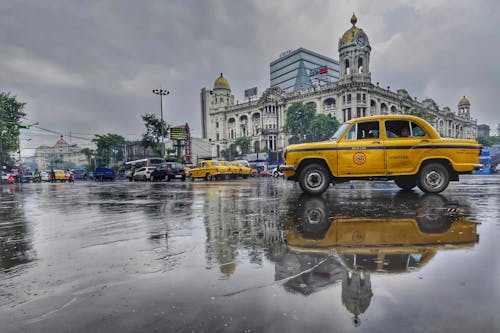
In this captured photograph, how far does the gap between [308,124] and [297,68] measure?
82.5 meters

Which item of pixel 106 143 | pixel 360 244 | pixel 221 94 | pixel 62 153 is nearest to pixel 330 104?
pixel 221 94

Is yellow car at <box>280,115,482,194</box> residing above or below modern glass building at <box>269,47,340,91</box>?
below

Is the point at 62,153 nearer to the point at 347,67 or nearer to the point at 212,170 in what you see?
the point at 347,67

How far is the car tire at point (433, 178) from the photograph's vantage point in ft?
23.9

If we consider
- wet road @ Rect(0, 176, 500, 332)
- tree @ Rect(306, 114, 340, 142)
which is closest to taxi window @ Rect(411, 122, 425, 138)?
wet road @ Rect(0, 176, 500, 332)

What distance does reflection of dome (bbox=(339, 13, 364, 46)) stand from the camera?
70500 mm

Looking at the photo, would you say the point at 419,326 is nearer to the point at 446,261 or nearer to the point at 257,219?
the point at 446,261

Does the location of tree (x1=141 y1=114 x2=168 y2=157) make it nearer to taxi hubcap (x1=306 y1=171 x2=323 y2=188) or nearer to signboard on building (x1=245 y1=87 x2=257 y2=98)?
taxi hubcap (x1=306 y1=171 x2=323 y2=188)

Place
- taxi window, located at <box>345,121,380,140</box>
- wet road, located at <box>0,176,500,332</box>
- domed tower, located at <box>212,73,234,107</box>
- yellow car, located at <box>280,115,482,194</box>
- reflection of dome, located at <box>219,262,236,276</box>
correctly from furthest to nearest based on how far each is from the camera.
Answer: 1. domed tower, located at <box>212,73,234,107</box>
2. taxi window, located at <box>345,121,380,140</box>
3. yellow car, located at <box>280,115,482,194</box>
4. reflection of dome, located at <box>219,262,236,276</box>
5. wet road, located at <box>0,176,500,332</box>

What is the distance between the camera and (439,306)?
65.4 inches

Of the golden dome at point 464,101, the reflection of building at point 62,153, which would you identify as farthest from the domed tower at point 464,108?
the reflection of building at point 62,153

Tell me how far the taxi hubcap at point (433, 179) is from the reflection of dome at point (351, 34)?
73256 millimetres

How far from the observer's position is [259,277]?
7.10 feet

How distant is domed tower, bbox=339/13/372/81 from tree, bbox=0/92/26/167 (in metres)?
69.1
